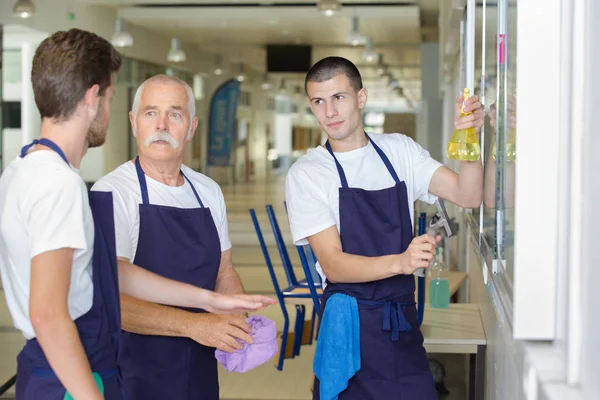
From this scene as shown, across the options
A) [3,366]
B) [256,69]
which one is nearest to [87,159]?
[256,69]

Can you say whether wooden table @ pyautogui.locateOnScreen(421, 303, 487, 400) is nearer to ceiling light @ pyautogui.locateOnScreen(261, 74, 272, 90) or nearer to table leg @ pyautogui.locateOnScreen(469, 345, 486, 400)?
table leg @ pyautogui.locateOnScreen(469, 345, 486, 400)

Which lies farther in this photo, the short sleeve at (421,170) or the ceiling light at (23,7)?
the ceiling light at (23,7)

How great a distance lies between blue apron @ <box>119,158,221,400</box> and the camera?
2277 millimetres

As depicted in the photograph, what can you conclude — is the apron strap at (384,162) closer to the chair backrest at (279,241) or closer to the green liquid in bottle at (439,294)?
the green liquid in bottle at (439,294)

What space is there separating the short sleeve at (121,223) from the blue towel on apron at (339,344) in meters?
0.60

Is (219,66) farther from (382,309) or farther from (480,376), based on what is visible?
(382,309)

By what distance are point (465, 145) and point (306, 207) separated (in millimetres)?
500

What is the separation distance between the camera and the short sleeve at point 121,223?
2223mm

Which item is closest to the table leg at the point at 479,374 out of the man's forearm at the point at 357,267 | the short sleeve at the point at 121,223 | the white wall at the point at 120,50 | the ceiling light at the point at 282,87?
the man's forearm at the point at 357,267

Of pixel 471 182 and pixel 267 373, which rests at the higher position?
pixel 471 182

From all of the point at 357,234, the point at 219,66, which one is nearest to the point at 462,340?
the point at 357,234

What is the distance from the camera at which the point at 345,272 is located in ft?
7.67

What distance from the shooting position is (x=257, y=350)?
2217mm

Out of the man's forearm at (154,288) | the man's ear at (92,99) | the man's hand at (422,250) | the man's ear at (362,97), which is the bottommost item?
the man's forearm at (154,288)
